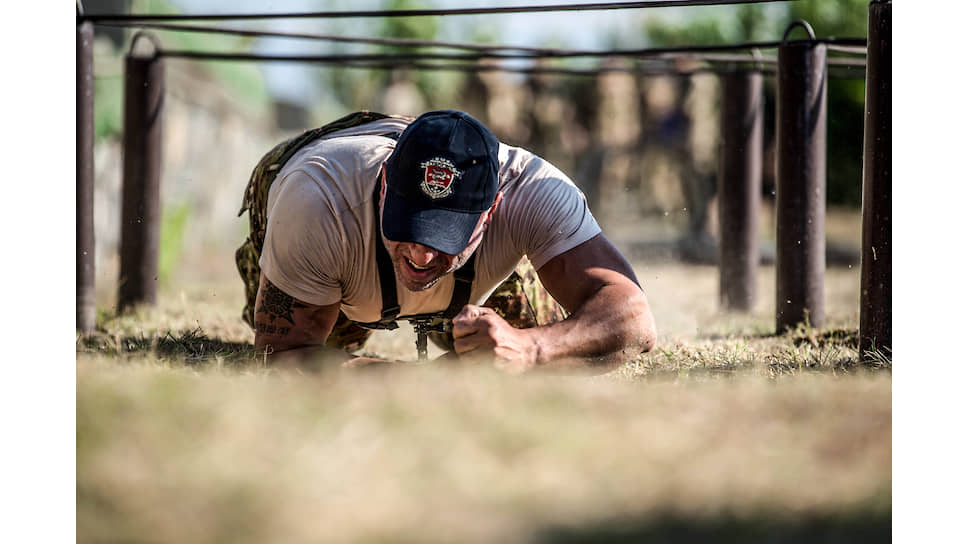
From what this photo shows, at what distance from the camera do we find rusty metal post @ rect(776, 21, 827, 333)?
14.6ft

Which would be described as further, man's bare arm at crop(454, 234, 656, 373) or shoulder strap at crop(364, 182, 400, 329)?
shoulder strap at crop(364, 182, 400, 329)

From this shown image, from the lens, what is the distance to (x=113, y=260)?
28.1ft

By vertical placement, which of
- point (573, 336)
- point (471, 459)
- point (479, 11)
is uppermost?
point (479, 11)

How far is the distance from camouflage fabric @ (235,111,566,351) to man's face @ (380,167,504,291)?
87cm

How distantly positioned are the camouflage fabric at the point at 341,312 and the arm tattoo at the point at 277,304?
0.65 meters

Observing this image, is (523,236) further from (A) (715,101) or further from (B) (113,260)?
(A) (715,101)

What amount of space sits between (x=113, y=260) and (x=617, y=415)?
7.65 meters

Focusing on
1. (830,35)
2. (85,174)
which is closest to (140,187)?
(85,174)

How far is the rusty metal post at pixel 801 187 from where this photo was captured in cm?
445

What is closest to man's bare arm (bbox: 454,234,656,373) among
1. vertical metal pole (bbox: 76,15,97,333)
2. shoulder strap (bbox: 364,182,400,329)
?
shoulder strap (bbox: 364,182,400,329)

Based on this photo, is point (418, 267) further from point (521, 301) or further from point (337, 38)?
point (337, 38)

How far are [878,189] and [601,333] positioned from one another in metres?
1.14

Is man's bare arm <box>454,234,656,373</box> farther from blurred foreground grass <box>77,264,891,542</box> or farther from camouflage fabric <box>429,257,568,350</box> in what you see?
camouflage fabric <box>429,257,568,350</box>

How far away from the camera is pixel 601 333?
8.84 feet
